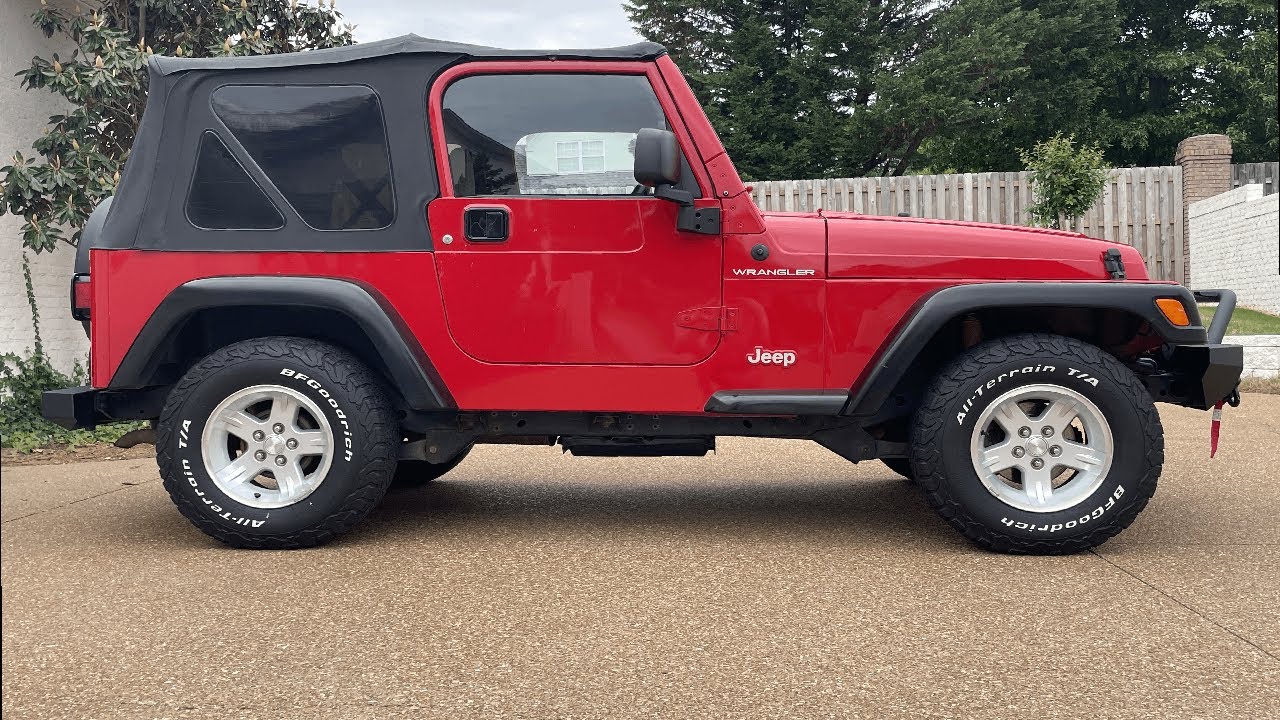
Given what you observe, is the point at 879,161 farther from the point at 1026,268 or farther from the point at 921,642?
the point at 921,642

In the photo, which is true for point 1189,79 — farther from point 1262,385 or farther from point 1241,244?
point 1262,385

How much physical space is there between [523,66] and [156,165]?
60.6 inches

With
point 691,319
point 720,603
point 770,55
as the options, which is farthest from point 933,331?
point 770,55

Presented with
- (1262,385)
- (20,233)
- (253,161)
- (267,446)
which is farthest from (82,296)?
(1262,385)

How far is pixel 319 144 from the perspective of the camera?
3.97 meters

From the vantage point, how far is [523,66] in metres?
3.95

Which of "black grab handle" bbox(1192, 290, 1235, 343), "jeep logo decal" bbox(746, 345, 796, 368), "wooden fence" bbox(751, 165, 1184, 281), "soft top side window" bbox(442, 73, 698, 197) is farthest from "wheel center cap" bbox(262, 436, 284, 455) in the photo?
"wooden fence" bbox(751, 165, 1184, 281)

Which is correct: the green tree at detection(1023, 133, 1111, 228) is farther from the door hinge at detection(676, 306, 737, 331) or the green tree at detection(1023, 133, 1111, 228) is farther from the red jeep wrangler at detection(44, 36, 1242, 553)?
the door hinge at detection(676, 306, 737, 331)

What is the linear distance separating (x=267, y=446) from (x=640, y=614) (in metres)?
1.80

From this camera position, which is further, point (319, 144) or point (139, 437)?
point (139, 437)

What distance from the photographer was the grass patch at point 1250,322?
10922 mm

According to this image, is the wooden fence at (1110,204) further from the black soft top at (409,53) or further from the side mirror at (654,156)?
the side mirror at (654,156)

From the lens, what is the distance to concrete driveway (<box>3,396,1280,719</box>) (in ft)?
7.72

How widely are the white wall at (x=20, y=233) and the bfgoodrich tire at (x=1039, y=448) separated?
789 cm
